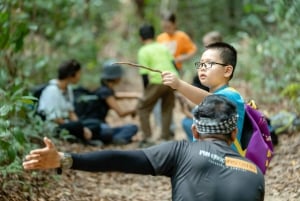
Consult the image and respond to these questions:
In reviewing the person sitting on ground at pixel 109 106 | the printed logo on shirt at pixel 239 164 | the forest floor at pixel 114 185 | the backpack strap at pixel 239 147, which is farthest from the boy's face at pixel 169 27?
the printed logo on shirt at pixel 239 164

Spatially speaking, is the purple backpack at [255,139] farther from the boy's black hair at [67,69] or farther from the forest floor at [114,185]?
the boy's black hair at [67,69]

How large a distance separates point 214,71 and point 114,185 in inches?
110

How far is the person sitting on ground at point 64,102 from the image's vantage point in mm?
7203

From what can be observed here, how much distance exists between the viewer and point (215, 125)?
9.28 feet

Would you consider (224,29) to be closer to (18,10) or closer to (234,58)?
(18,10)

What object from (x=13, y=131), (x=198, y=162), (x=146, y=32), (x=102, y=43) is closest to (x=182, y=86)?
(x=198, y=162)

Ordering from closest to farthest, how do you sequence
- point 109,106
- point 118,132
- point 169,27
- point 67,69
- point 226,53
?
point 226,53
point 67,69
point 118,132
point 109,106
point 169,27

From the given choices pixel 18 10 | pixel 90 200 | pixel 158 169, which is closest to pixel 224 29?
pixel 18 10

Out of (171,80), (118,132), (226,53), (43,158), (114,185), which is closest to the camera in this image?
(43,158)

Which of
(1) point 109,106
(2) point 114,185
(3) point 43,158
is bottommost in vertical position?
(2) point 114,185

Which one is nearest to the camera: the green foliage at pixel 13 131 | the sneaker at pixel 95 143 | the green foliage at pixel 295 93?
the green foliage at pixel 13 131

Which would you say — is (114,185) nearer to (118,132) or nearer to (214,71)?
(118,132)

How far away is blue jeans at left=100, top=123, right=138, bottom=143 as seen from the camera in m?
A: 8.11

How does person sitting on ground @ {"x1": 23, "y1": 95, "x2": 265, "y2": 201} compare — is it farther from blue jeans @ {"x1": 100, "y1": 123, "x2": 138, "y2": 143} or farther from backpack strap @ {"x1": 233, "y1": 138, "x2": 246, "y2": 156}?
blue jeans @ {"x1": 100, "y1": 123, "x2": 138, "y2": 143}
